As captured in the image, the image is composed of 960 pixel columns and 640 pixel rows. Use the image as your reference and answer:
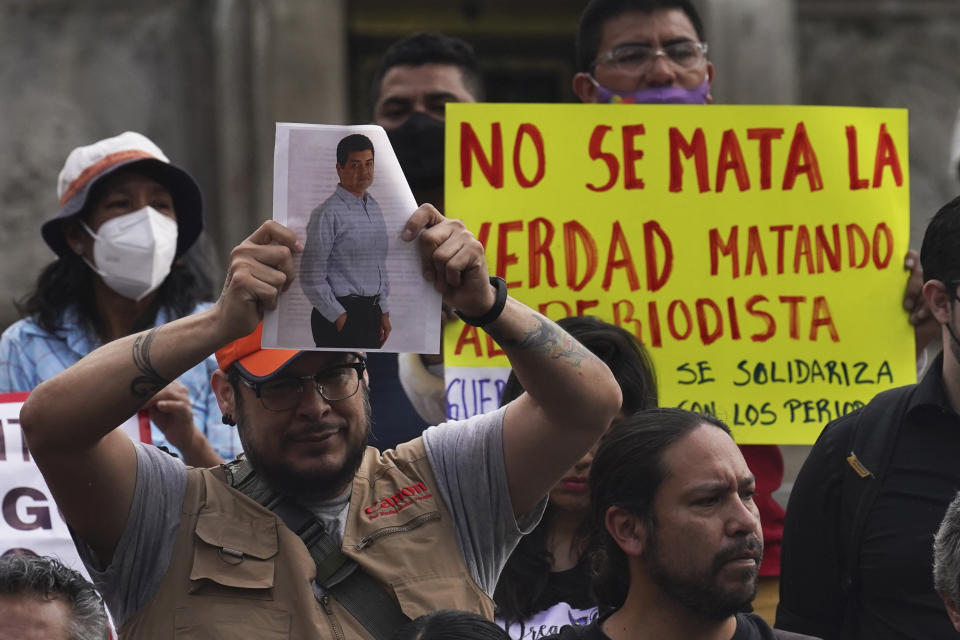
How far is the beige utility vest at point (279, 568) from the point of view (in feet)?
11.7

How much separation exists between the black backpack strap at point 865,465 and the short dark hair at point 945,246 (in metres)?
0.28

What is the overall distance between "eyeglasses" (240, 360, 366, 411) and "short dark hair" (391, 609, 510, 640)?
0.64 metres

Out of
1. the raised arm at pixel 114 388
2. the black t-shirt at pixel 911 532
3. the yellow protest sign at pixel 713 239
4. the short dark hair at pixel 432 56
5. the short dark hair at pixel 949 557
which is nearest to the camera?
the short dark hair at pixel 949 557

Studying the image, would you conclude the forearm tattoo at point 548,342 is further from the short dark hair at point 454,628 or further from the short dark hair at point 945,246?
the short dark hair at point 945,246

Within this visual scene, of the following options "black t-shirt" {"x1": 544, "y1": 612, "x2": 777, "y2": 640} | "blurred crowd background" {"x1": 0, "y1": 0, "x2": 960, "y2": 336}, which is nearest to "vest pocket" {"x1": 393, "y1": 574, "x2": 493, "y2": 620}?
"black t-shirt" {"x1": 544, "y1": 612, "x2": 777, "y2": 640}

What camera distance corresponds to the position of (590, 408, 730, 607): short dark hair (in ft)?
12.3

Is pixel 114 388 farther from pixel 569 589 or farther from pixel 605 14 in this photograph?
pixel 605 14

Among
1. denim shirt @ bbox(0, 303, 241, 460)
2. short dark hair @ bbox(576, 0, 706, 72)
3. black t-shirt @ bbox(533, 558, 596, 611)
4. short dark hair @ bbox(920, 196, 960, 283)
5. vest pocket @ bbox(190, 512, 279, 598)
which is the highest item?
short dark hair @ bbox(576, 0, 706, 72)

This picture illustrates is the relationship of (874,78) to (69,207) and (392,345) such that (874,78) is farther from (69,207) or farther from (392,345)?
(392,345)

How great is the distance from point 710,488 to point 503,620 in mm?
728

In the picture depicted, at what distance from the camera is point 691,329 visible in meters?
4.87

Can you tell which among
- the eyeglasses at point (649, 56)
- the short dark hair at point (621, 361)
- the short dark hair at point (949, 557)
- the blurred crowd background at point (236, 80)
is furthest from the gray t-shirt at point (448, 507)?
the blurred crowd background at point (236, 80)

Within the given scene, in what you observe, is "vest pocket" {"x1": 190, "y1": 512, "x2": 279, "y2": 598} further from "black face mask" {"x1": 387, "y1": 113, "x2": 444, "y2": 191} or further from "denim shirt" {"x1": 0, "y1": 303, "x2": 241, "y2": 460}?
"black face mask" {"x1": 387, "y1": 113, "x2": 444, "y2": 191}

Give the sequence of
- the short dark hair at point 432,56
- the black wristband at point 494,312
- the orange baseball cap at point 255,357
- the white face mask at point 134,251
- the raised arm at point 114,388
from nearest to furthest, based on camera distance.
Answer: the raised arm at point 114,388
the black wristband at point 494,312
the orange baseball cap at point 255,357
the white face mask at point 134,251
the short dark hair at point 432,56
